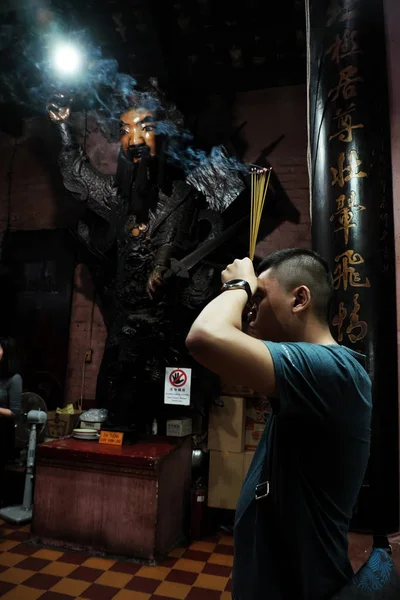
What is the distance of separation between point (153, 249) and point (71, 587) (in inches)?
111

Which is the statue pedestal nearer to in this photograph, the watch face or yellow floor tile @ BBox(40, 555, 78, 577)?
yellow floor tile @ BBox(40, 555, 78, 577)

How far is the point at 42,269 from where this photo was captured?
210 inches

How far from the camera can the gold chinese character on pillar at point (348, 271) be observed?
2.03 m

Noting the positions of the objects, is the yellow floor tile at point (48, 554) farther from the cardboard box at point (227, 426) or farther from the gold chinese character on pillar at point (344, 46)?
the gold chinese character on pillar at point (344, 46)

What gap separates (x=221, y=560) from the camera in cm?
363

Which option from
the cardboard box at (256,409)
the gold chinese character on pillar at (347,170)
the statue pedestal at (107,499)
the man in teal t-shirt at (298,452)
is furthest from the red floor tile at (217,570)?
the gold chinese character on pillar at (347,170)

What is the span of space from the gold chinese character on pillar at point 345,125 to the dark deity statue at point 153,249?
2106mm

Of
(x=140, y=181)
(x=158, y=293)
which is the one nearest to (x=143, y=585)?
(x=158, y=293)

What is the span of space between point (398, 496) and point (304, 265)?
1.43 meters

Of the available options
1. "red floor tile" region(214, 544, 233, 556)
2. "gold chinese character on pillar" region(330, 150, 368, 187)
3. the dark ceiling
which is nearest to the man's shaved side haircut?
"gold chinese character on pillar" region(330, 150, 368, 187)

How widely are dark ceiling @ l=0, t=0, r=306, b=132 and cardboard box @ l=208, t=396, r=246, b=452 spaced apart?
132 inches

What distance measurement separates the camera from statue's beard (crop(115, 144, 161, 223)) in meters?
4.23

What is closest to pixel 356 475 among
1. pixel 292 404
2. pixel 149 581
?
pixel 292 404

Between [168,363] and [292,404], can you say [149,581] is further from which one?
[292,404]
